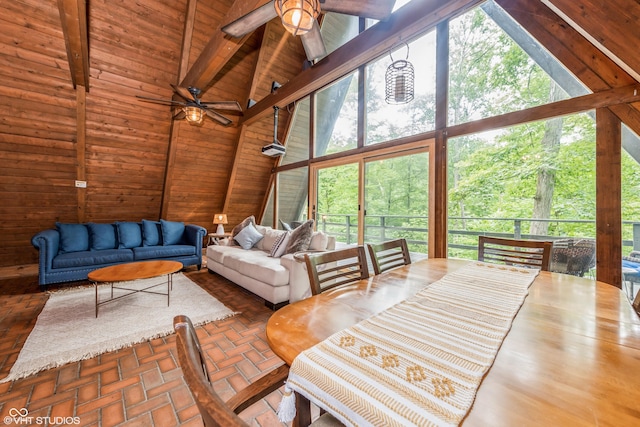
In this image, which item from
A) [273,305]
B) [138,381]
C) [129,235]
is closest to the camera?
[138,381]

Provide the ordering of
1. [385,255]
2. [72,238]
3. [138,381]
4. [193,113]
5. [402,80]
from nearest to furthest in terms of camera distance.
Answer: [138,381], [385,255], [402,80], [193,113], [72,238]

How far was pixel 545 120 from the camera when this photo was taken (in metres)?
2.60

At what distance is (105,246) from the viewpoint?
4.23m

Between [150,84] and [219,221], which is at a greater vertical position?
[150,84]

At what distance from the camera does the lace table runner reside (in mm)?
555

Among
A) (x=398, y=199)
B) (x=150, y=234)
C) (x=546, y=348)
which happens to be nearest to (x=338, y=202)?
(x=398, y=199)

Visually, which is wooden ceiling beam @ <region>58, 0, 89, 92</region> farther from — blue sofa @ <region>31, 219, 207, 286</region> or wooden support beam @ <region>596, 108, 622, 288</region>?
wooden support beam @ <region>596, 108, 622, 288</region>

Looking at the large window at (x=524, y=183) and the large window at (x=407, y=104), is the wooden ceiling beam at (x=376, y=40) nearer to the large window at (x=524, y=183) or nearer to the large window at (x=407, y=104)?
the large window at (x=407, y=104)

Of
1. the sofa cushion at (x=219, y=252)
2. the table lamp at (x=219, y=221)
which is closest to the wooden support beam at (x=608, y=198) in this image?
the sofa cushion at (x=219, y=252)

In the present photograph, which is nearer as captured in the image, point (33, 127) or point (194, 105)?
point (194, 105)

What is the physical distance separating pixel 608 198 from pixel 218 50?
4.01m

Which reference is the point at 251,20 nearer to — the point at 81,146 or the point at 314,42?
the point at 314,42

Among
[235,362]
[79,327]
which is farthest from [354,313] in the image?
[79,327]

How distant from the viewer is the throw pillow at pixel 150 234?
4621 mm
